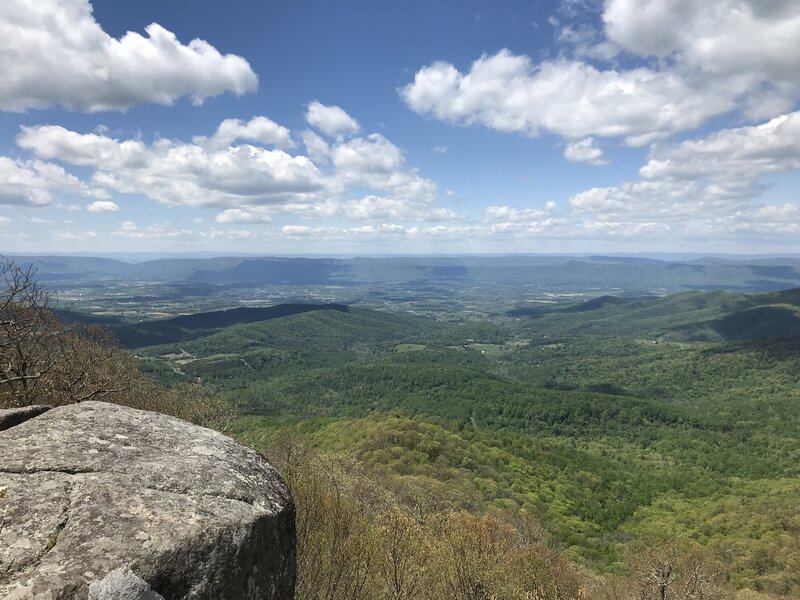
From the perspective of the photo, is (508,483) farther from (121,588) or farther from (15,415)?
(121,588)

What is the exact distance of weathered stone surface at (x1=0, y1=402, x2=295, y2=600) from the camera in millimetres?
4926

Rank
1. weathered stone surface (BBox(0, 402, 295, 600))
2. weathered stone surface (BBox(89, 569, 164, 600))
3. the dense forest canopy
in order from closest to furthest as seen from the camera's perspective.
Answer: weathered stone surface (BBox(89, 569, 164, 600))
weathered stone surface (BBox(0, 402, 295, 600))
the dense forest canopy

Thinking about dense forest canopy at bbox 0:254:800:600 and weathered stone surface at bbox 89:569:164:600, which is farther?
dense forest canopy at bbox 0:254:800:600

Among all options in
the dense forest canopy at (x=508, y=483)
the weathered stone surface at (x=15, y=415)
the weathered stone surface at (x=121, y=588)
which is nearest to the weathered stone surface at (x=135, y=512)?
the weathered stone surface at (x=121, y=588)

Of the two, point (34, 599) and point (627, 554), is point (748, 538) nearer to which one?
point (627, 554)

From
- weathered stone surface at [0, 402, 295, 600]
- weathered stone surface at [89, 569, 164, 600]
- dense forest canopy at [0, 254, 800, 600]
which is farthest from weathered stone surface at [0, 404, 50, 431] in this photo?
dense forest canopy at [0, 254, 800, 600]

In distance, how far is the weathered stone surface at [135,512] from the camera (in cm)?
493

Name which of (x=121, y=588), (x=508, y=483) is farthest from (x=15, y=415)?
(x=508, y=483)

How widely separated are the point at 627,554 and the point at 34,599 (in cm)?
7730

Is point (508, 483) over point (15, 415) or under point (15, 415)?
under

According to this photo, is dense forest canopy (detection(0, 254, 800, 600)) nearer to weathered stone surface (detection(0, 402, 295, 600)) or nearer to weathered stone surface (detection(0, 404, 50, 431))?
weathered stone surface (detection(0, 404, 50, 431))

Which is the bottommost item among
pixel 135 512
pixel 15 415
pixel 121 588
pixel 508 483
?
pixel 508 483

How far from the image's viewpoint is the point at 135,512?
5727 mm

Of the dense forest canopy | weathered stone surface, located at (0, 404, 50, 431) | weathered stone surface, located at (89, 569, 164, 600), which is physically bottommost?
the dense forest canopy
